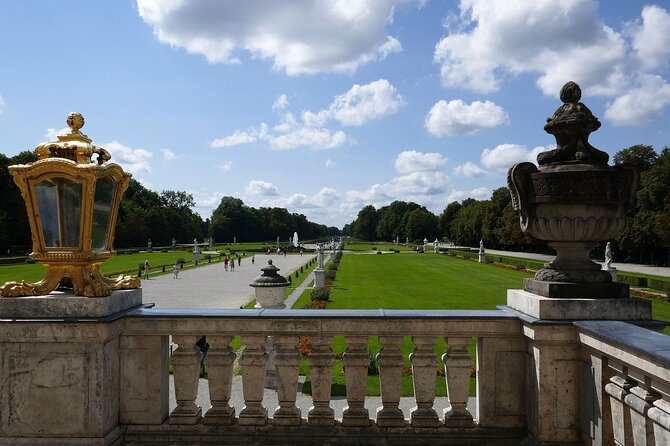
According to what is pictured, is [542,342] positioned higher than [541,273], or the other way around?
[541,273]

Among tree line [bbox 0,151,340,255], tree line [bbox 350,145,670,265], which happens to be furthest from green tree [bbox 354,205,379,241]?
tree line [bbox 0,151,340,255]

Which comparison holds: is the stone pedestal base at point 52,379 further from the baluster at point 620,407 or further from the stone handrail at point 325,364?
the baluster at point 620,407

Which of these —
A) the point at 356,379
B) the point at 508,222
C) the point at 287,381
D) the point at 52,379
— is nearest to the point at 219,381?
the point at 287,381

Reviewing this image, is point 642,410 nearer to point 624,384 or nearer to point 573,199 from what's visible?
point 624,384

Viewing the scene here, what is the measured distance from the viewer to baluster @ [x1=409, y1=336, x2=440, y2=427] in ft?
14.4

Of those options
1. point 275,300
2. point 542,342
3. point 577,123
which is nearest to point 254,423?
point 542,342

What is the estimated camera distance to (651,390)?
3.14m

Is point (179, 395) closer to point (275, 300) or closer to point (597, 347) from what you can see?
point (597, 347)

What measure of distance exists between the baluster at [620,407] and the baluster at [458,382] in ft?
3.86

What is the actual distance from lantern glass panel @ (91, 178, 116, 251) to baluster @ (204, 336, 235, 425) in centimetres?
134

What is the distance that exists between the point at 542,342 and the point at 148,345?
3.48 m

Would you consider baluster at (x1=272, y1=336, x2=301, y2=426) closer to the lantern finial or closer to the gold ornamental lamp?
the gold ornamental lamp

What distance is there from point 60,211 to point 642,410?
4.69 metres

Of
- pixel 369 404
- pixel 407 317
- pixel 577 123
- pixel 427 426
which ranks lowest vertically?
pixel 369 404
